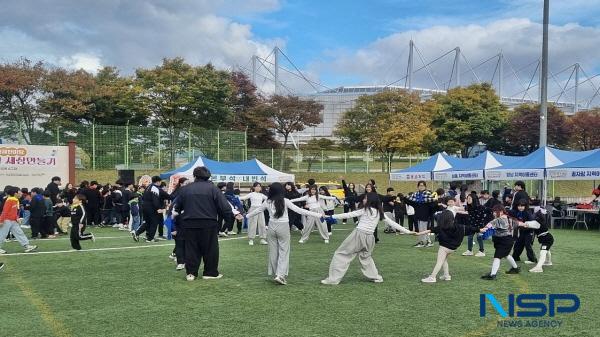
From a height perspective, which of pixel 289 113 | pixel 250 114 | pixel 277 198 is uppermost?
pixel 289 113

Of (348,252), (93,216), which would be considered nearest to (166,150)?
(93,216)

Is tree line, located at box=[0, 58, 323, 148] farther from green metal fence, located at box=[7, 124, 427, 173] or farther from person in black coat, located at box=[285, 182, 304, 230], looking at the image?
person in black coat, located at box=[285, 182, 304, 230]

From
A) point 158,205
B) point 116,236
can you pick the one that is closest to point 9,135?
point 116,236

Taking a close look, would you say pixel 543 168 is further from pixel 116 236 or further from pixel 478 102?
pixel 478 102

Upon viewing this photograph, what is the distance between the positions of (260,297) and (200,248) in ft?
5.49

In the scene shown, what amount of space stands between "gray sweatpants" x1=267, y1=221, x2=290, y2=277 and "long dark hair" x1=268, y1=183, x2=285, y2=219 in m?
0.19

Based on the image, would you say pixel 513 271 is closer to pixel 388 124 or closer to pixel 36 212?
pixel 36 212

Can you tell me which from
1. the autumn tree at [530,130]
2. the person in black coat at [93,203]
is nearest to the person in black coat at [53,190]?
the person in black coat at [93,203]

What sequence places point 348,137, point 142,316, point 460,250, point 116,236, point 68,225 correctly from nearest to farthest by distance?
point 142,316
point 460,250
point 116,236
point 68,225
point 348,137

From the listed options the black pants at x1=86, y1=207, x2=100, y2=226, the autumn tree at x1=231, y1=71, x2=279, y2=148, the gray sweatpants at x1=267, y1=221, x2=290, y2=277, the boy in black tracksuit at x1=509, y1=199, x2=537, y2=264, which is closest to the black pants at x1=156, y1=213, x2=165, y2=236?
the black pants at x1=86, y1=207, x2=100, y2=226

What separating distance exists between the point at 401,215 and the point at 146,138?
17845mm

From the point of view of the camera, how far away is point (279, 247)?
888 centimetres

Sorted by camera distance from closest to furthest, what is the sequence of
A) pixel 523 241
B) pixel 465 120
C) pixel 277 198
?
pixel 277 198, pixel 523 241, pixel 465 120

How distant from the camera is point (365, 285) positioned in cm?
862
